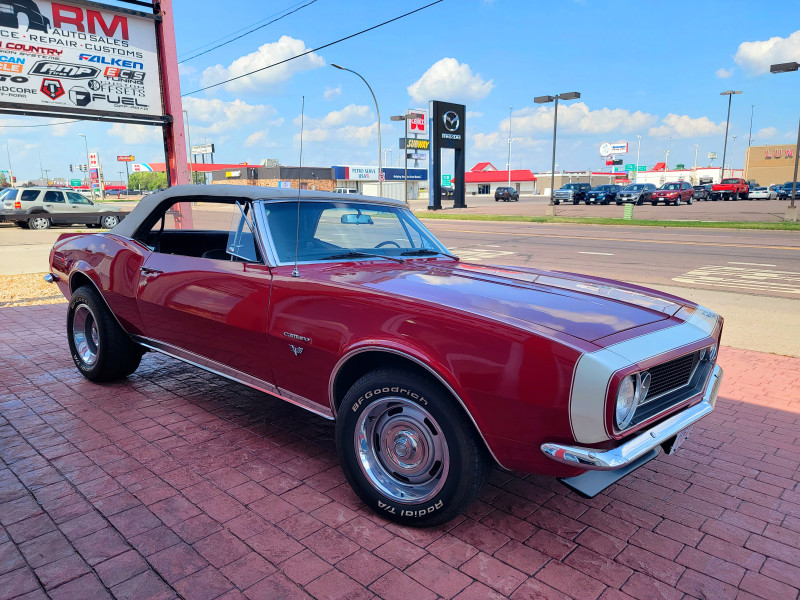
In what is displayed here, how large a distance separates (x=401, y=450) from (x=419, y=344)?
22.6 inches

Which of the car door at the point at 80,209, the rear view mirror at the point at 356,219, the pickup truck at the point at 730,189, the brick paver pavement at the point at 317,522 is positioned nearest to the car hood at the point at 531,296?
the rear view mirror at the point at 356,219

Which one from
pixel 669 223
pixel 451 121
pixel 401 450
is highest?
pixel 451 121

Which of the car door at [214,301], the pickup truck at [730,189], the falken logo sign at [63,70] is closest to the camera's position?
the car door at [214,301]

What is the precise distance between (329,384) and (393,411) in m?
0.39

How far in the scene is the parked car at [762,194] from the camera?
5062 centimetres

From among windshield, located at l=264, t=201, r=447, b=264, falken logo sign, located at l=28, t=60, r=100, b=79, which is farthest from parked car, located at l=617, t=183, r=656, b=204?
windshield, located at l=264, t=201, r=447, b=264

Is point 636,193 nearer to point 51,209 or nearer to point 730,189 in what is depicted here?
point 730,189

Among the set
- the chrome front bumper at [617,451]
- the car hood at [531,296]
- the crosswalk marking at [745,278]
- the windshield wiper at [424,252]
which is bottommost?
the crosswalk marking at [745,278]

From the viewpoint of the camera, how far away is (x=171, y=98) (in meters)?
9.69

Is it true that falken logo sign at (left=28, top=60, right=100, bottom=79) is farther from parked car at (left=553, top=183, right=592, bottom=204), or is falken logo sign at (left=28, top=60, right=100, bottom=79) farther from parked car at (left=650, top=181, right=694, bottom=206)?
parked car at (left=553, top=183, right=592, bottom=204)

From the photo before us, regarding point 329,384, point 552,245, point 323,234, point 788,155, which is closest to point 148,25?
point 323,234

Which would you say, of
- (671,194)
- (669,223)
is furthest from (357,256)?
(671,194)

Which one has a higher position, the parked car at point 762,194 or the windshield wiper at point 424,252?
the parked car at point 762,194

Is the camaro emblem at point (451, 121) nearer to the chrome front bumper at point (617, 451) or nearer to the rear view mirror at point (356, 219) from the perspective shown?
the rear view mirror at point (356, 219)
